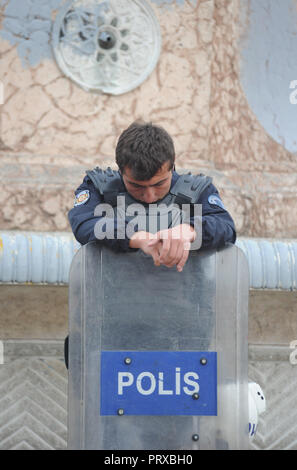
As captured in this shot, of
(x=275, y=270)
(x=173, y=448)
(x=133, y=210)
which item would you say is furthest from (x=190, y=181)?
(x=275, y=270)

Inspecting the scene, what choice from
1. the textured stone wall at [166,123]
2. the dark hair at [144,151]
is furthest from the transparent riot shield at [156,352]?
the textured stone wall at [166,123]

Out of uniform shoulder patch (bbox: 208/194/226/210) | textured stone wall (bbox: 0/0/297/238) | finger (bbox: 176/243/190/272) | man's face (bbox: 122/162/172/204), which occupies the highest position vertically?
textured stone wall (bbox: 0/0/297/238)

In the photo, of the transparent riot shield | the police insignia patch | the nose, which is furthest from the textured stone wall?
the transparent riot shield

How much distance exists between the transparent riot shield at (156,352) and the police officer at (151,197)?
0.21 feet

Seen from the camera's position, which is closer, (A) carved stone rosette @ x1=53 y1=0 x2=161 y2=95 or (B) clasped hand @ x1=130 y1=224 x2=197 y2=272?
(B) clasped hand @ x1=130 y1=224 x2=197 y2=272

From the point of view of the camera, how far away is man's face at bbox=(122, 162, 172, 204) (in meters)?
1.89

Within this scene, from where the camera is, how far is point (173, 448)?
1832 millimetres

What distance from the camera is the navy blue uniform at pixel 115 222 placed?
1.82 m

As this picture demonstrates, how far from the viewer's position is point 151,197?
1925 mm

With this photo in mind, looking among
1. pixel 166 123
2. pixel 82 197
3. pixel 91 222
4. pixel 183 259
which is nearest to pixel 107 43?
pixel 166 123

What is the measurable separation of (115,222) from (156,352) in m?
0.33

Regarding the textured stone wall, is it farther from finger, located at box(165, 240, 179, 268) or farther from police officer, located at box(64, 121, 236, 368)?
finger, located at box(165, 240, 179, 268)

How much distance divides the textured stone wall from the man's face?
5.98 feet

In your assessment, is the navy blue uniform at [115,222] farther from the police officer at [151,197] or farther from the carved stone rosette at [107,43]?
the carved stone rosette at [107,43]
